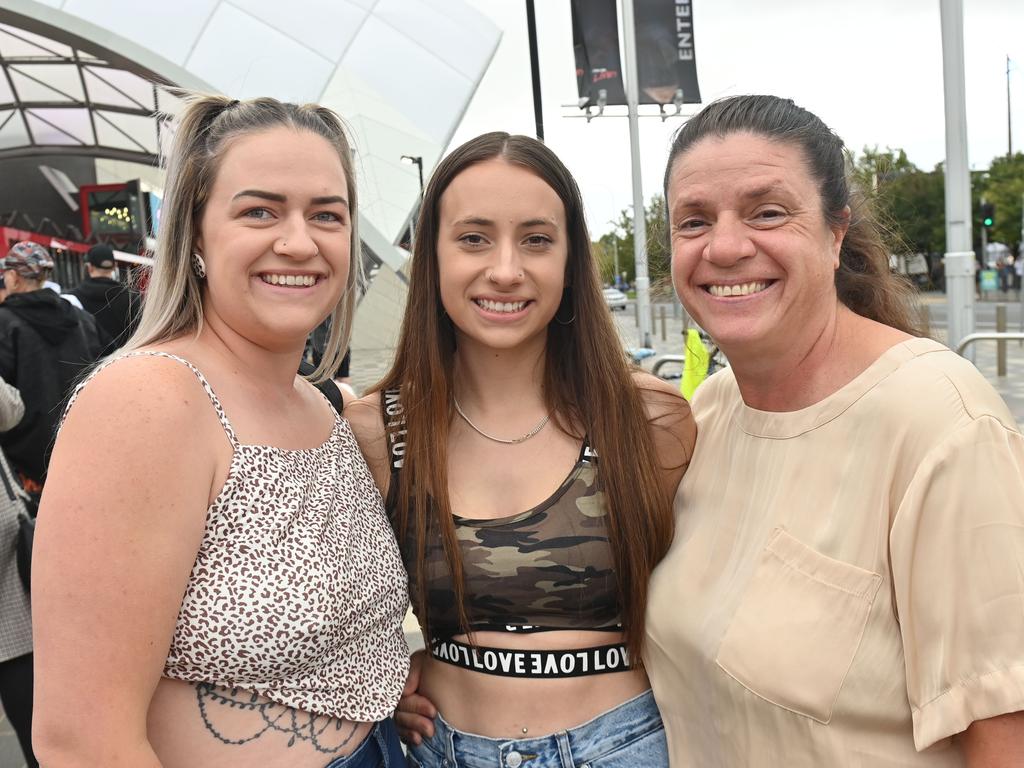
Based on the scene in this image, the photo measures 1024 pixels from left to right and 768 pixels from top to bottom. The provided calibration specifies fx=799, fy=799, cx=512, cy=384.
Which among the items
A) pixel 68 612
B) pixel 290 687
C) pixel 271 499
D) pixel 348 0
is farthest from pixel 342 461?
pixel 348 0

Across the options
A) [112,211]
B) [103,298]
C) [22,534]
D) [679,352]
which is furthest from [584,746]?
[112,211]

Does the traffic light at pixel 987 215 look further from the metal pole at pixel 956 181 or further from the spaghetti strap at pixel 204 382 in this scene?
the spaghetti strap at pixel 204 382

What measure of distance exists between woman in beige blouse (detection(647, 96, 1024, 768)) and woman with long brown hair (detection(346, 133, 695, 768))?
5.3 inches

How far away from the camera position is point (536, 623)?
6.88ft

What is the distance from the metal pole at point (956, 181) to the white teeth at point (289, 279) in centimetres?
529

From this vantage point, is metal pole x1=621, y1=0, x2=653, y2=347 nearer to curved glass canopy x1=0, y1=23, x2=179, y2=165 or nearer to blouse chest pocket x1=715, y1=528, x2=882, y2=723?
blouse chest pocket x1=715, y1=528, x2=882, y2=723

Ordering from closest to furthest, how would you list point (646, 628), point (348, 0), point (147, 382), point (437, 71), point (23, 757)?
1. point (147, 382)
2. point (646, 628)
3. point (23, 757)
4. point (348, 0)
5. point (437, 71)

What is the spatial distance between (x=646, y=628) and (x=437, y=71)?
2651 centimetres

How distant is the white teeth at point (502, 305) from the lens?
7.43ft

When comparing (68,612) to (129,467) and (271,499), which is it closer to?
(129,467)

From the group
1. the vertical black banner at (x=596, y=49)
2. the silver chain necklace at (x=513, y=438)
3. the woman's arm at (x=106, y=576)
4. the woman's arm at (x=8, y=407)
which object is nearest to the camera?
the woman's arm at (x=106, y=576)

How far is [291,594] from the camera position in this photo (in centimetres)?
157

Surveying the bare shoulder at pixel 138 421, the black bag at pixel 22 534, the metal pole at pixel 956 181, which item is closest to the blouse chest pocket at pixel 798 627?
the bare shoulder at pixel 138 421

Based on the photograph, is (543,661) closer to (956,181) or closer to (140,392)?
(140,392)
